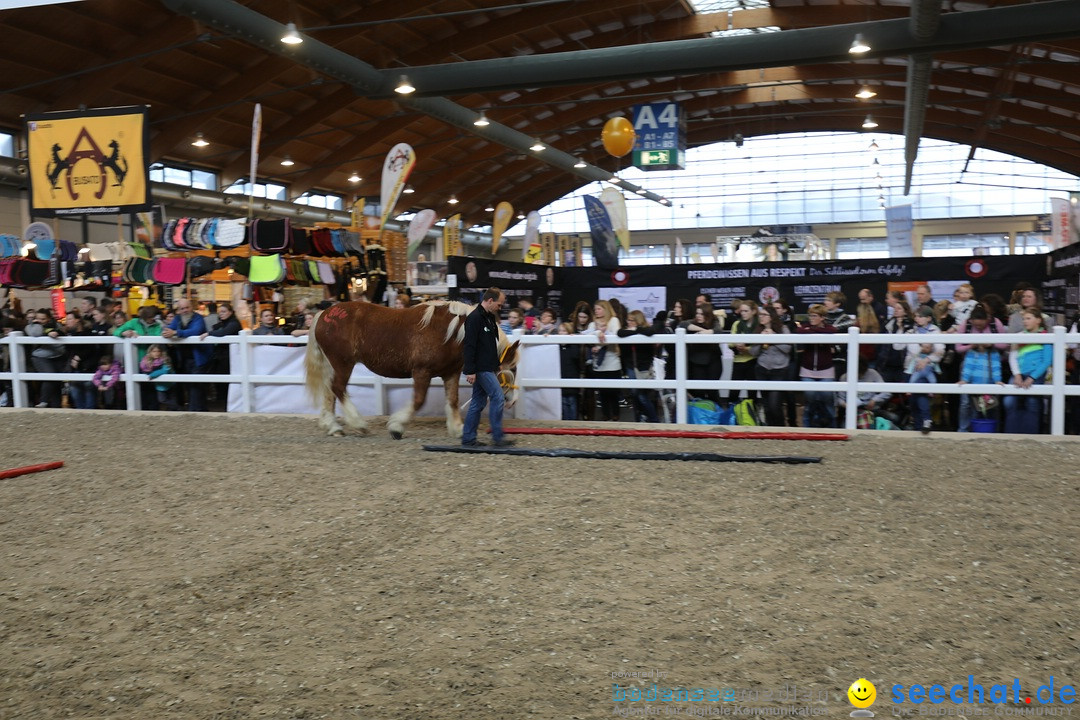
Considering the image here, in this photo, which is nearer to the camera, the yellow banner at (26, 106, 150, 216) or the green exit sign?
the yellow banner at (26, 106, 150, 216)

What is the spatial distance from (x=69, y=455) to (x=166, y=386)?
11.4 ft

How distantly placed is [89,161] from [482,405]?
6.88m

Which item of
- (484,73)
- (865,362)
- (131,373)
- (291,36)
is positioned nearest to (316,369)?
(131,373)

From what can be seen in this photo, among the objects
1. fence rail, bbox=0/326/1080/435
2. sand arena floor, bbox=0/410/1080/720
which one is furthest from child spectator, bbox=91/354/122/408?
sand arena floor, bbox=0/410/1080/720

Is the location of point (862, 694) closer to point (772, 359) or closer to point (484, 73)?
point (772, 359)

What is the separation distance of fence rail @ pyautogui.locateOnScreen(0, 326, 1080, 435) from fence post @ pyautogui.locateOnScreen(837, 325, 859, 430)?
0.03ft

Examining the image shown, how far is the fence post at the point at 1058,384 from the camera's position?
25.0 feet

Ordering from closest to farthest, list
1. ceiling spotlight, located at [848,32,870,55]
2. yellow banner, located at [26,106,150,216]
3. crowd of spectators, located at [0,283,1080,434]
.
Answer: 1. crowd of spectators, located at [0,283,1080,434]
2. yellow banner, located at [26,106,150,216]
3. ceiling spotlight, located at [848,32,870,55]

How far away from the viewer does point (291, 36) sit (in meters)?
14.1

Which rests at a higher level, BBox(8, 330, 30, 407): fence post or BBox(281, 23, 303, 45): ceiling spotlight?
BBox(281, 23, 303, 45): ceiling spotlight

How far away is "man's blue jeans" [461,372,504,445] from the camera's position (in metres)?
7.73

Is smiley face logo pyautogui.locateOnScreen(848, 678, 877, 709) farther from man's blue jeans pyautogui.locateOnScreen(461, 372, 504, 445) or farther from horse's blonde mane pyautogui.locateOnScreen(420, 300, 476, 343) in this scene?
horse's blonde mane pyautogui.locateOnScreen(420, 300, 476, 343)

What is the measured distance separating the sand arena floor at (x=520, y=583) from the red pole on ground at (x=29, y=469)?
183mm

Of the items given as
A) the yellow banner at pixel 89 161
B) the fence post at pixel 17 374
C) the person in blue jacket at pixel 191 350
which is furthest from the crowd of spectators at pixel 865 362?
the fence post at pixel 17 374
